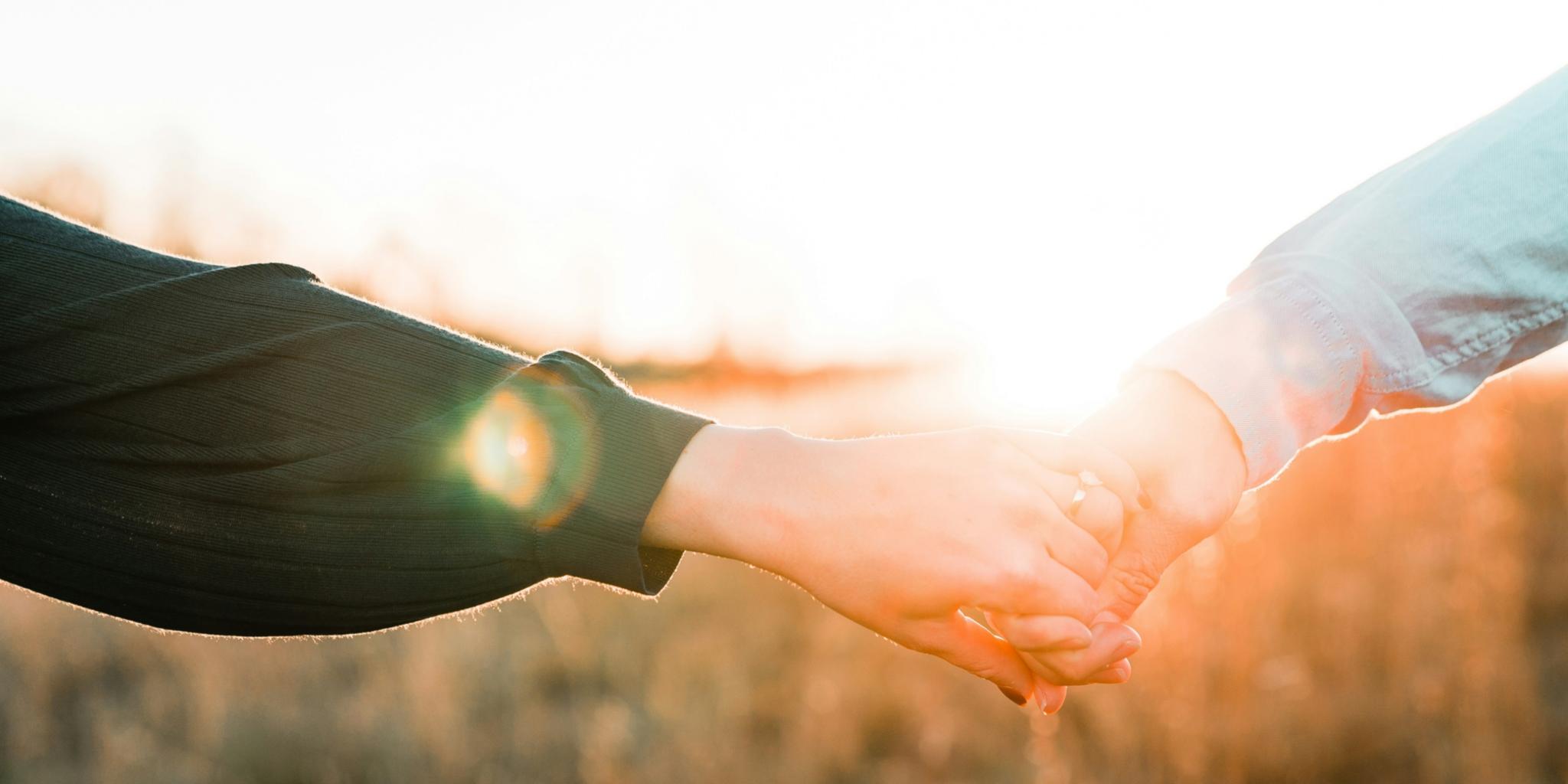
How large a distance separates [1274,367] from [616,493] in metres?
1.09

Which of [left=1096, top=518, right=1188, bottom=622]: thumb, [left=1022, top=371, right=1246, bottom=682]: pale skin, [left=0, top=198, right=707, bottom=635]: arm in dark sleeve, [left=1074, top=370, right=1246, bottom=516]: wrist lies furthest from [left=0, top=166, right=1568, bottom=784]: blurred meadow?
[left=0, top=198, right=707, bottom=635]: arm in dark sleeve

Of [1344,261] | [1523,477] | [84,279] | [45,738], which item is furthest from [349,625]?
[1523,477]

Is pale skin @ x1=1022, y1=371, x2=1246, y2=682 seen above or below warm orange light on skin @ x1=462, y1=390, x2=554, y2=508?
below

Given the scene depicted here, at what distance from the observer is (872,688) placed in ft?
11.8

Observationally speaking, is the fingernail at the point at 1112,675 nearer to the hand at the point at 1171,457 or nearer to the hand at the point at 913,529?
the hand at the point at 913,529

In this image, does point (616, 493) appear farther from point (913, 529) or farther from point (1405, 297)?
point (1405, 297)

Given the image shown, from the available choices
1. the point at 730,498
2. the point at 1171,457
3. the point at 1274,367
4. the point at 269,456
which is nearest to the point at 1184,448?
the point at 1171,457

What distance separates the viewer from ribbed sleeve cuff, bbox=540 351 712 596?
4.07ft

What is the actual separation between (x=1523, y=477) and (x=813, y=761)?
4374mm

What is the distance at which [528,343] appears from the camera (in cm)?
1157

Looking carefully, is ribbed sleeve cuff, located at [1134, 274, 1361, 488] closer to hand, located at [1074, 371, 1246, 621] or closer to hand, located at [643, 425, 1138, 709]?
hand, located at [1074, 371, 1246, 621]

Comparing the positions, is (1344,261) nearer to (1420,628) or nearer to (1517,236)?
(1517,236)

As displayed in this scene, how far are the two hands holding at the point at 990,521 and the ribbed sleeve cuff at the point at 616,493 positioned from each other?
0.03m

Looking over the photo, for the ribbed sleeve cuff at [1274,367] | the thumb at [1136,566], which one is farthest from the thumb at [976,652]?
the ribbed sleeve cuff at [1274,367]
